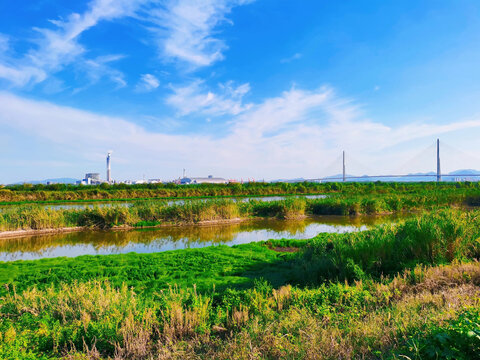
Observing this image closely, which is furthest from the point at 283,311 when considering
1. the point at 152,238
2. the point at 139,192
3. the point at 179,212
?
the point at 139,192

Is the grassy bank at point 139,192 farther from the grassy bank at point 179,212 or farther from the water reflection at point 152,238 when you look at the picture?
the water reflection at point 152,238

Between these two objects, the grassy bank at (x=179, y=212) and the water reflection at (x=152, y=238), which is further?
the grassy bank at (x=179, y=212)

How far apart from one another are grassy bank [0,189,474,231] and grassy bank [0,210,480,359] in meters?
8.15

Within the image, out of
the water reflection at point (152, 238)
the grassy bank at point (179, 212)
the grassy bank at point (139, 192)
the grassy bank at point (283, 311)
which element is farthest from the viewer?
the grassy bank at point (139, 192)

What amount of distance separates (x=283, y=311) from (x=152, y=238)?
1018 centimetres

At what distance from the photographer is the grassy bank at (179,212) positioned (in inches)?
578

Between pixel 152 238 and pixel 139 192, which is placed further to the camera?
pixel 139 192

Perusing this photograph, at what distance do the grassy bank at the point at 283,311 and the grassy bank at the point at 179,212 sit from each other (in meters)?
8.15

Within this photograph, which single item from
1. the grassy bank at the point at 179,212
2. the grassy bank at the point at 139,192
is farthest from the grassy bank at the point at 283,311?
the grassy bank at the point at 139,192

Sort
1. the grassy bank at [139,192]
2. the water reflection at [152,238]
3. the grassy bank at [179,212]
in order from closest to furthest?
the water reflection at [152,238] < the grassy bank at [179,212] < the grassy bank at [139,192]

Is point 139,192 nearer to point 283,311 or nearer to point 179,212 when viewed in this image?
point 179,212

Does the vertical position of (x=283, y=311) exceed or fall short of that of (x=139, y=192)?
it falls short

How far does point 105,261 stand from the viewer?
8594 mm

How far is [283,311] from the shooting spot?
4137 millimetres
